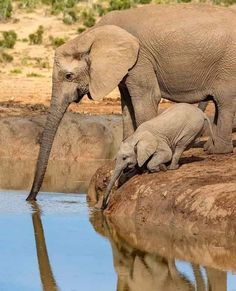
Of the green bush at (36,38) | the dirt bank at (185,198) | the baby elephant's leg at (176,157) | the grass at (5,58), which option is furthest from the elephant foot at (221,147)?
the green bush at (36,38)

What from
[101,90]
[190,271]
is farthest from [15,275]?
Answer: [101,90]

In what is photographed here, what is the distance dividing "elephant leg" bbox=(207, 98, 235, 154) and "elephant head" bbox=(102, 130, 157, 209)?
3.57 ft

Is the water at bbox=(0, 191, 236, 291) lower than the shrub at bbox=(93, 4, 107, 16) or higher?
higher

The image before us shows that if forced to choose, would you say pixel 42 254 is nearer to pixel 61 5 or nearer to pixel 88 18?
pixel 88 18

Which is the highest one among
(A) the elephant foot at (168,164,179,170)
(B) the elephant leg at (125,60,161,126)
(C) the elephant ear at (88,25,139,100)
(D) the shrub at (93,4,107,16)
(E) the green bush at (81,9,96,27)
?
(C) the elephant ear at (88,25,139,100)

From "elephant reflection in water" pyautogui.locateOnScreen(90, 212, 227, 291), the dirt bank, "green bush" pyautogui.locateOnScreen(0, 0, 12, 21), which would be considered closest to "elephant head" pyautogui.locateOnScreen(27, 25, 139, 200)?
the dirt bank

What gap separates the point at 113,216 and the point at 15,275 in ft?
7.58

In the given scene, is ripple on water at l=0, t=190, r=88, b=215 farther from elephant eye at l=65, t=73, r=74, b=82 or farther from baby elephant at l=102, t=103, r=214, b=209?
elephant eye at l=65, t=73, r=74, b=82

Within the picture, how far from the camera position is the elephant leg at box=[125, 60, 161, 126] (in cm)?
1131

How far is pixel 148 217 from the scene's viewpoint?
1048 cm

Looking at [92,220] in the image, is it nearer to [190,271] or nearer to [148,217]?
[148,217]

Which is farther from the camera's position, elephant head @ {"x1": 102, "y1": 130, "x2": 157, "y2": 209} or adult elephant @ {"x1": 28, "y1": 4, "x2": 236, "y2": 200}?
adult elephant @ {"x1": 28, "y1": 4, "x2": 236, "y2": 200}

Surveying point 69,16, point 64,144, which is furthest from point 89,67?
point 69,16

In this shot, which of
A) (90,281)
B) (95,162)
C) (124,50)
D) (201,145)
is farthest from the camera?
(95,162)
